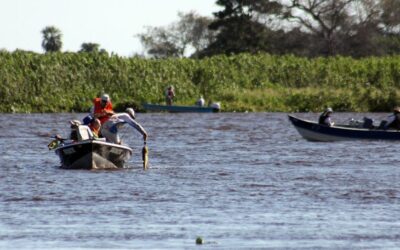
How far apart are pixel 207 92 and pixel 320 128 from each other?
117 ft

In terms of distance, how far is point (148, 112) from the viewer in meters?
80.1

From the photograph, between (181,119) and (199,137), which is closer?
(199,137)

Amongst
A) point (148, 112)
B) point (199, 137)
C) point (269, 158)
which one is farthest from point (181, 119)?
point (269, 158)

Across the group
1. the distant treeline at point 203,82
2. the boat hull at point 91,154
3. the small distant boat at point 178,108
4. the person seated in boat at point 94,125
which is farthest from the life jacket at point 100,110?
the small distant boat at point 178,108

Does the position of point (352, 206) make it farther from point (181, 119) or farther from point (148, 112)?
point (148, 112)

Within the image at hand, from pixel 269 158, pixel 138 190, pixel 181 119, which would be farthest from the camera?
pixel 181 119

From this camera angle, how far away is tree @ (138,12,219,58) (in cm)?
15325

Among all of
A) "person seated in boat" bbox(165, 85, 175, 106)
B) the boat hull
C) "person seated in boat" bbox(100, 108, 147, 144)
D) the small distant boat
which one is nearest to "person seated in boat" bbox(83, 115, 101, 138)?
"person seated in boat" bbox(100, 108, 147, 144)

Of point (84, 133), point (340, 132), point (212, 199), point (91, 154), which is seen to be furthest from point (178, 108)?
point (212, 199)

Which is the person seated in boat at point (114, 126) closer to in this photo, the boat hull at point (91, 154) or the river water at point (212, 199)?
the boat hull at point (91, 154)

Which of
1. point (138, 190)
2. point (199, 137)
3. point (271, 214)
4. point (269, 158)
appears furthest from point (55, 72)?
point (271, 214)

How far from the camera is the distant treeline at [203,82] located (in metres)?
78.4

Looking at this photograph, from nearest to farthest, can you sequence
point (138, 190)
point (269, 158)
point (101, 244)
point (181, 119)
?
point (101, 244) < point (138, 190) < point (269, 158) < point (181, 119)

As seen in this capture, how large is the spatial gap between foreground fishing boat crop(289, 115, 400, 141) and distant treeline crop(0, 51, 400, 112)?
30136 millimetres
